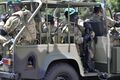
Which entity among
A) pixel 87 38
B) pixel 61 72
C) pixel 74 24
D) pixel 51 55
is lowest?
pixel 61 72

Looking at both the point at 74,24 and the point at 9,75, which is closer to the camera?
the point at 9,75

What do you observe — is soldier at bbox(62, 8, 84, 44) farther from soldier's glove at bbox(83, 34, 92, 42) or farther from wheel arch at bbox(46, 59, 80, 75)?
wheel arch at bbox(46, 59, 80, 75)

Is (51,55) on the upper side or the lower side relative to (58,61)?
upper

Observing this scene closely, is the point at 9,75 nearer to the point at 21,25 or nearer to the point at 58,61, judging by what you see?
the point at 21,25

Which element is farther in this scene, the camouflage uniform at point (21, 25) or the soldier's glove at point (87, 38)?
the soldier's glove at point (87, 38)

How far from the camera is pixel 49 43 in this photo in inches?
342


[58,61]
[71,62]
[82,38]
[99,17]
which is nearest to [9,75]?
[58,61]

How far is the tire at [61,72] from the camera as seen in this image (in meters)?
8.65

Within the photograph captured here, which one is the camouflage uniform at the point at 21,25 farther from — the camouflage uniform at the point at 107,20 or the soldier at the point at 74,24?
the camouflage uniform at the point at 107,20

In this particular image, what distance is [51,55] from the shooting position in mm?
8602

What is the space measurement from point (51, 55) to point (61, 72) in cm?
47

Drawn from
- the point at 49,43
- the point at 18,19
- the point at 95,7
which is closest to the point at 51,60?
the point at 49,43

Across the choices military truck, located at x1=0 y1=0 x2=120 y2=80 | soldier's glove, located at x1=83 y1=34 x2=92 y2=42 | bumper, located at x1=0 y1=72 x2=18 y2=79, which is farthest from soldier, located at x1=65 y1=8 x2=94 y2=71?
bumper, located at x1=0 y1=72 x2=18 y2=79

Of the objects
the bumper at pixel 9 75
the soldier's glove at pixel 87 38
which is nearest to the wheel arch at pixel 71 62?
the soldier's glove at pixel 87 38
